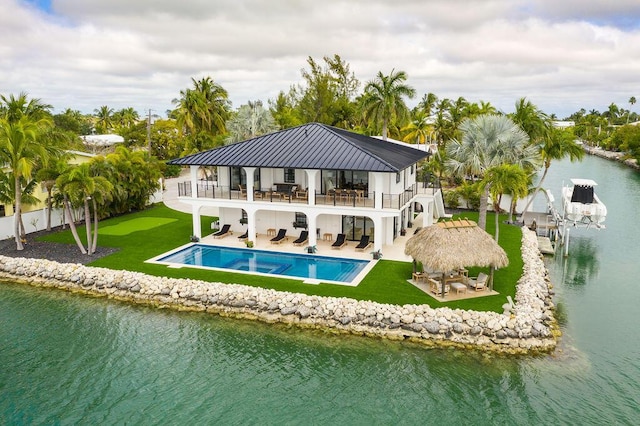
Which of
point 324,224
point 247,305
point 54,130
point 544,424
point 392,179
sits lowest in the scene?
point 544,424

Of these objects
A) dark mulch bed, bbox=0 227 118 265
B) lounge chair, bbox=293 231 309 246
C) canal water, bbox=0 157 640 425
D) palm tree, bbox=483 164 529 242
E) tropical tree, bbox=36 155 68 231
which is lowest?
canal water, bbox=0 157 640 425

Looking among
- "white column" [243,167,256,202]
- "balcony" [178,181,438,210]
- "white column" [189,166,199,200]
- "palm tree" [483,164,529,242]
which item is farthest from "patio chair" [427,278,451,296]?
"white column" [189,166,199,200]

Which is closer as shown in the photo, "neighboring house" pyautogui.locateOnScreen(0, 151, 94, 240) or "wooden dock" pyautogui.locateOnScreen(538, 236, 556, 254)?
"wooden dock" pyautogui.locateOnScreen(538, 236, 556, 254)

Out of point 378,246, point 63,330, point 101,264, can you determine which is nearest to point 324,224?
point 378,246

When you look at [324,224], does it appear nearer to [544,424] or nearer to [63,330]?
[63,330]

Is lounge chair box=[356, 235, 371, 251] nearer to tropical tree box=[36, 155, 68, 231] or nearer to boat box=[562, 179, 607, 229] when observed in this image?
boat box=[562, 179, 607, 229]

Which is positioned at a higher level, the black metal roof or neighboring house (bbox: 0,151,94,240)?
the black metal roof
